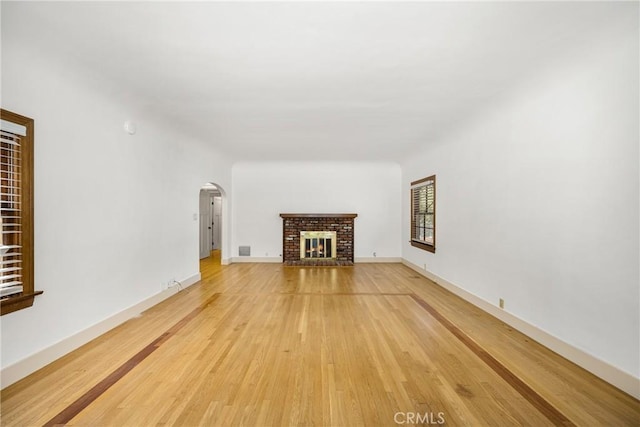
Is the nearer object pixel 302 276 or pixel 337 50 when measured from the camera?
pixel 337 50

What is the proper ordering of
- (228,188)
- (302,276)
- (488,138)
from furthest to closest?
(228,188)
(302,276)
(488,138)

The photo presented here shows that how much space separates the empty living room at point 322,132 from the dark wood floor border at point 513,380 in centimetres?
2

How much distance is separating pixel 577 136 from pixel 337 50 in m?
2.23

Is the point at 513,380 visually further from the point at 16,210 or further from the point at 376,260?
the point at 376,260

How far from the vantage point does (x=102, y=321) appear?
2.91 meters

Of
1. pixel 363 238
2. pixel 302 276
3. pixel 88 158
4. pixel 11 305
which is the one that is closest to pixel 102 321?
pixel 11 305

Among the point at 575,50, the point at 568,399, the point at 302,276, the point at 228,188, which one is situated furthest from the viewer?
the point at 228,188

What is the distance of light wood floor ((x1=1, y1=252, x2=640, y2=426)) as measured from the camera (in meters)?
1.77

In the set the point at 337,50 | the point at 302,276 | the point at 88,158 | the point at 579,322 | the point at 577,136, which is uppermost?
the point at 337,50

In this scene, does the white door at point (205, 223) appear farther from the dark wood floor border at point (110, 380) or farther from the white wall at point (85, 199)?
the dark wood floor border at point (110, 380)

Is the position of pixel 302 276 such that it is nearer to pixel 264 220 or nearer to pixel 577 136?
pixel 264 220

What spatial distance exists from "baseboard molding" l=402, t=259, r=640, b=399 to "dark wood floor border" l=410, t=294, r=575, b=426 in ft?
2.09

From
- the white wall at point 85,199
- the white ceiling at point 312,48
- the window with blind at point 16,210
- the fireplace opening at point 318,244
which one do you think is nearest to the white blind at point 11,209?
the window with blind at point 16,210

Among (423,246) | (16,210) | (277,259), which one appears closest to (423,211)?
(423,246)
